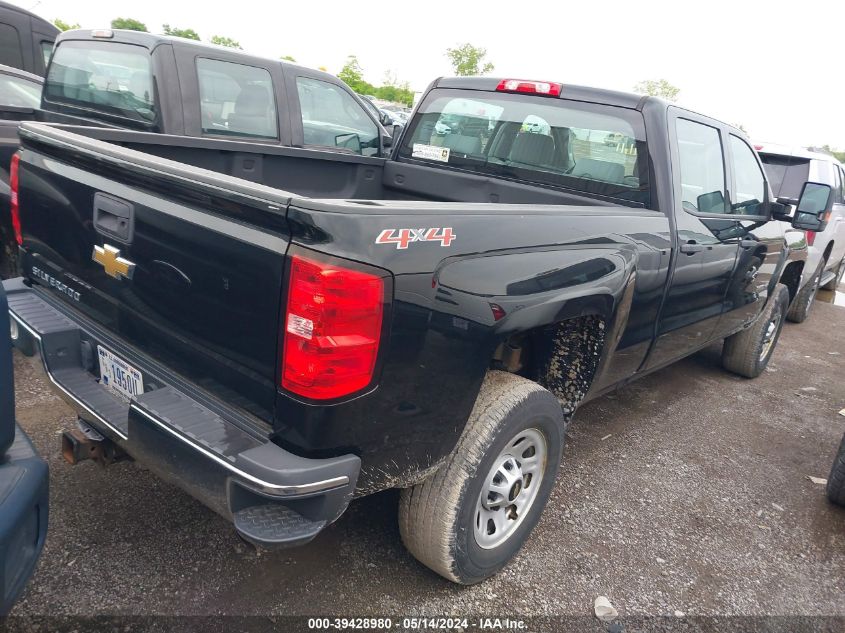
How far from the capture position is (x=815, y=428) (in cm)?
446

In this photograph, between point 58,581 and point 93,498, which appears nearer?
point 58,581

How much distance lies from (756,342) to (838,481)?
181cm

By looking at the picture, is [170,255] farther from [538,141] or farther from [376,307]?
[538,141]

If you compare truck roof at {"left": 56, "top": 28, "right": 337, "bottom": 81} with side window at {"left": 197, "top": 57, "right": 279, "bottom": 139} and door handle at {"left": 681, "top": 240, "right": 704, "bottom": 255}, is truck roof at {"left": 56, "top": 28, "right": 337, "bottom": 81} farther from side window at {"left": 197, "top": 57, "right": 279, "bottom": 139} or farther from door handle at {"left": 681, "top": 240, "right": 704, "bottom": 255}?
door handle at {"left": 681, "top": 240, "right": 704, "bottom": 255}

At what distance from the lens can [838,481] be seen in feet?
11.0

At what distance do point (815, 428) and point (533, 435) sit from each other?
301cm

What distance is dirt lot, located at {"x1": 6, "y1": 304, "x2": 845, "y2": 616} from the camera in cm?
234

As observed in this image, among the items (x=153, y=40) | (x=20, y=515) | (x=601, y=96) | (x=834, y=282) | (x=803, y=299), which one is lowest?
(x=834, y=282)

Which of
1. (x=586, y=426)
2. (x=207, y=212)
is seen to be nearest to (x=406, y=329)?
(x=207, y=212)

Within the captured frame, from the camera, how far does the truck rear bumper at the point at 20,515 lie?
5.10ft

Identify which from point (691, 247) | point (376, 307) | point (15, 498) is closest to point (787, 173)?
point (691, 247)

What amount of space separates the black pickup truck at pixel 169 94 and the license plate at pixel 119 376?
2878mm

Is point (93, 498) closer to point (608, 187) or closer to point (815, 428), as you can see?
point (608, 187)

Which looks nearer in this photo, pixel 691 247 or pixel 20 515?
pixel 20 515
